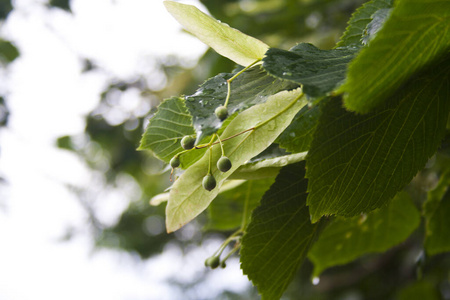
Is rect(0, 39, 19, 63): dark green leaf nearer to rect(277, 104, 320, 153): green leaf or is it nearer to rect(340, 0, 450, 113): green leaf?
rect(277, 104, 320, 153): green leaf

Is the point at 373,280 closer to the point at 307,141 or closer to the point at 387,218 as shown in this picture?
the point at 387,218

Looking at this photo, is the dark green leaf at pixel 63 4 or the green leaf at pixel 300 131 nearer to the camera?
the green leaf at pixel 300 131

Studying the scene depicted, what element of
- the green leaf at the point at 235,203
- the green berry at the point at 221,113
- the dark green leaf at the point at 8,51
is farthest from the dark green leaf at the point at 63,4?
the green berry at the point at 221,113

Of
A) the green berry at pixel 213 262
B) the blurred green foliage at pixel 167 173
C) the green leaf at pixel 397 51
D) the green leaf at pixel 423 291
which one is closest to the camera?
the green leaf at pixel 397 51

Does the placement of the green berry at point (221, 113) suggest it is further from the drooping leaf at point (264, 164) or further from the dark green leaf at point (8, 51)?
the dark green leaf at point (8, 51)

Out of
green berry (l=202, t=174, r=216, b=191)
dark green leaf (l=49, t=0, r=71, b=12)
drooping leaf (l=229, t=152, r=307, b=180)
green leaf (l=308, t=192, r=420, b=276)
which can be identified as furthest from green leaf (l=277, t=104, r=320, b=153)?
dark green leaf (l=49, t=0, r=71, b=12)

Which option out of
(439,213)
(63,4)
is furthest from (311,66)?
(63,4)
